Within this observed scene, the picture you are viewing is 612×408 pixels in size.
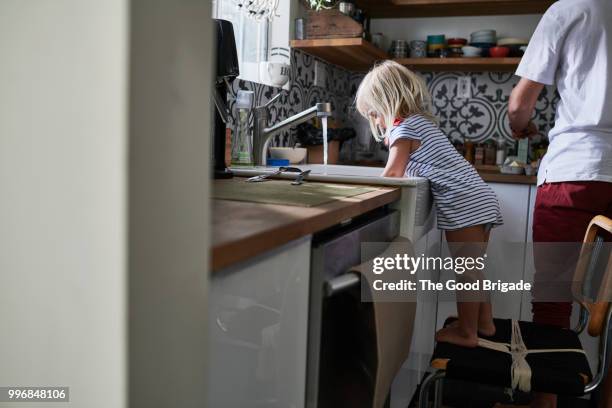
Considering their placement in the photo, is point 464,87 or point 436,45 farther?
point 464,87

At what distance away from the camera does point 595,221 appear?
4.73ft

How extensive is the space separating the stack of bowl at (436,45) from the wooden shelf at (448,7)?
0.14 m

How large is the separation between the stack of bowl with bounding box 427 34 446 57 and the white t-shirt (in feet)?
4.20

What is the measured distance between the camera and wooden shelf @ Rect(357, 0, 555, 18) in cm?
289

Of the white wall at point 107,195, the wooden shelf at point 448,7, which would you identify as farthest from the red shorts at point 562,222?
the white wall at point 107,195

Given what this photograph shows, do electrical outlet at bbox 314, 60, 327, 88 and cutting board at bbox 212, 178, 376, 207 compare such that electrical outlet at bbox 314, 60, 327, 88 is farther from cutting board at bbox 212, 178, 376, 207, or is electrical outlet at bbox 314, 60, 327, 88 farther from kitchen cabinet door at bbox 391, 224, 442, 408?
cutting board at bbox 212, 178, 376, 207

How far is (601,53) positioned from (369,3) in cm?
150

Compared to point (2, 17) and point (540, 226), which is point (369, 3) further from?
point (2, 17)

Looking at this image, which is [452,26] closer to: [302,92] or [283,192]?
[302,92]

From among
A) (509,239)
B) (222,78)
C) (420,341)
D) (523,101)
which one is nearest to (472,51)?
(509,239)

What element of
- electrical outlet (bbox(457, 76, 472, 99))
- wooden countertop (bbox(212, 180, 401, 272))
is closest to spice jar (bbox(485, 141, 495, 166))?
electrical outlet (bbox(457, 76, 472, 99))

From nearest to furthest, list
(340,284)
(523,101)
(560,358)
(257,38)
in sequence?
(340,284) → (560,358) → (523,101) → (257,38)

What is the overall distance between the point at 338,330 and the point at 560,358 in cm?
67

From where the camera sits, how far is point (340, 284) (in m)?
0.96
